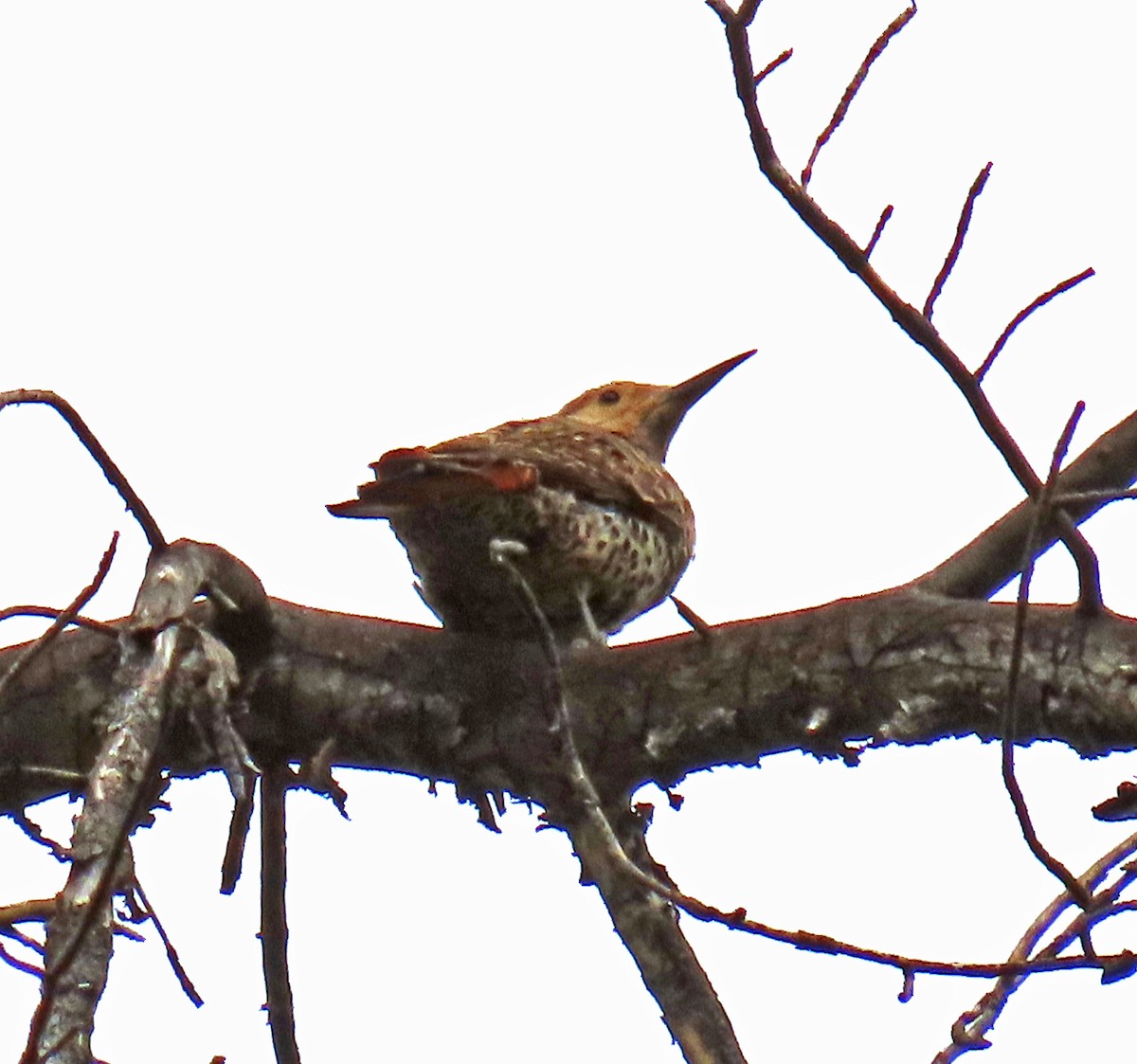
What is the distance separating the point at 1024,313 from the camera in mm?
2740

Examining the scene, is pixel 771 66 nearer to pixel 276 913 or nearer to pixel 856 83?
pixel 856 83

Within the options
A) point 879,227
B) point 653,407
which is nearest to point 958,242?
point 879,227

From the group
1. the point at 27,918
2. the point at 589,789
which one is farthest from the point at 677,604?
the point at 27,918

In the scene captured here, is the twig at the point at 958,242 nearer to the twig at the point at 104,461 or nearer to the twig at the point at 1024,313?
the twig at the point at 1024,313

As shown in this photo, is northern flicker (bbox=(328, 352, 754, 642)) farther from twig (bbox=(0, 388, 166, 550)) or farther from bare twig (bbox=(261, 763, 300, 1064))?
twig (bbox=(0, 388, 166, 550))

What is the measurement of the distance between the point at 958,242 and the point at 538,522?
1.89 metres

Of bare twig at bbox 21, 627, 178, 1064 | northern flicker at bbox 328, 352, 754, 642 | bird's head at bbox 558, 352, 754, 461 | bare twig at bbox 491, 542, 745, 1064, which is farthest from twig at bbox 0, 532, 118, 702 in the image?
bird's head at bbox 558, 352, 754, 461

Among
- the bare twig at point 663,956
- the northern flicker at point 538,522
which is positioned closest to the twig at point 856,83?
the bare twig at point 663,956

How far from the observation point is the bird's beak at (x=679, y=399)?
636cm

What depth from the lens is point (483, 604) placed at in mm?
4184

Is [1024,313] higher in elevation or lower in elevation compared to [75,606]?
higher

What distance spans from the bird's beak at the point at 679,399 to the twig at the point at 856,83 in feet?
11.6

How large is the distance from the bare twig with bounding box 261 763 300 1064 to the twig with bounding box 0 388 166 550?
73 cm

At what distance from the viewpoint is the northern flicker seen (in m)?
4.13
